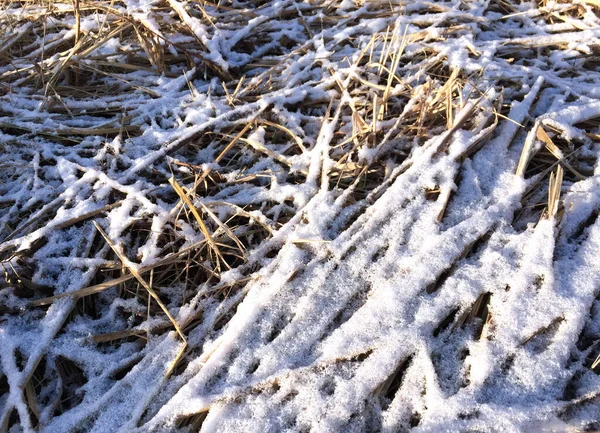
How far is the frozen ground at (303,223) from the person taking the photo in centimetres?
118

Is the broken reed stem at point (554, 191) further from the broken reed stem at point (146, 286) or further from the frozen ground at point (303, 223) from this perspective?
the broken reed stem at point (146, 286)

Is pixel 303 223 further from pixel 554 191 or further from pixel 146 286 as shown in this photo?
pixel 554 191

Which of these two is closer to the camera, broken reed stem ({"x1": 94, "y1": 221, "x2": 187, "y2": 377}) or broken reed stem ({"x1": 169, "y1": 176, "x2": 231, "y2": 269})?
broken reed stem ({"x1": 94, "y1": 221, "x2": 187, "y2": 377})

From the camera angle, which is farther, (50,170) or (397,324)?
(50,170)

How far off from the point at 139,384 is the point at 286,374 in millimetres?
371

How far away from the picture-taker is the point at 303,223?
1.49 meters

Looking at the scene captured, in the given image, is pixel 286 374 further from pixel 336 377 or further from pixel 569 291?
pixel 569 291

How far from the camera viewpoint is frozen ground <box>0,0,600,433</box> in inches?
46.4

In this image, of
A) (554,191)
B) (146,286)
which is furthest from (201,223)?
(554,191)

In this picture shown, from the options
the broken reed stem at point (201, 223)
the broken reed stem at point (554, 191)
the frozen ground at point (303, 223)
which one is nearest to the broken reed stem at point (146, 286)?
the frozen ground at point (303, 223)

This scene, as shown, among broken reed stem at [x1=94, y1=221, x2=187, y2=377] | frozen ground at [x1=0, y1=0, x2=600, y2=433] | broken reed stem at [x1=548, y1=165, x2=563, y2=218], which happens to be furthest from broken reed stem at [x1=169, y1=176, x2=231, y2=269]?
broken reed stem at [x1=548, y1=165, x2=563, y2=218]

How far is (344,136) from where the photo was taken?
1.75 meters

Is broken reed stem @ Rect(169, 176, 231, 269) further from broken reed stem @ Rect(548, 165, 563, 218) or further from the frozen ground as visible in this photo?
broken reed stem @ Rect(548, 165, 563, 218)

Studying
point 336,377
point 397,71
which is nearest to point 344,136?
point 397,71
